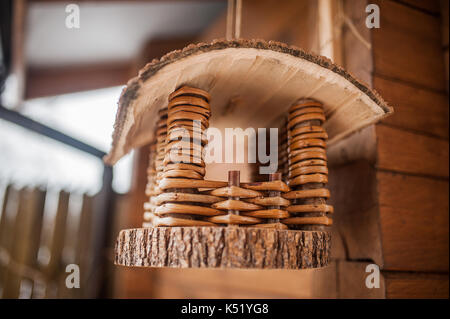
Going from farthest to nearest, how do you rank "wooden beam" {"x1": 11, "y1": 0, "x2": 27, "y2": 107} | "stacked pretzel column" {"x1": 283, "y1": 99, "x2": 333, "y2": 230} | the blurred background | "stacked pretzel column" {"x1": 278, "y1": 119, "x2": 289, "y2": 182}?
"wooden beam" {"x1": 11, "y1": 0, "x2": 27, "y2": 107}, the blurred background, "stacked pretzel column" {"x1": 278, "y1": 119, "x2": 289, "y2": 182}, "stacked pretzel column" {"x1": 283, "y1": 99, "x2": 333, "y2": 230}

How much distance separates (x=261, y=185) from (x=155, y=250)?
0.27 metres

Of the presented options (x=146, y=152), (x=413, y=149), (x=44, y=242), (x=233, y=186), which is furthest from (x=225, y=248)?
(x=146, y=152)

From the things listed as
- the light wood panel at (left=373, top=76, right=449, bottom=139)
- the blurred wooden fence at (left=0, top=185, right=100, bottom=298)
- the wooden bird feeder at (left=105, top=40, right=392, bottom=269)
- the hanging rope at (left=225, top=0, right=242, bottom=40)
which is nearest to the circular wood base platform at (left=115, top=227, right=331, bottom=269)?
→ the wooden bird feeder at (left=105, top=40, right=392, bottom=269)

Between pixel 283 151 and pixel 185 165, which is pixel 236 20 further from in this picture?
pixel 185 165

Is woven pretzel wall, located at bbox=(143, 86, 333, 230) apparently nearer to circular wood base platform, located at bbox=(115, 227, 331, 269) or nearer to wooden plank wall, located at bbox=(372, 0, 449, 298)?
circular wood base platform, located at bbox=(115, 227, 331, 269)

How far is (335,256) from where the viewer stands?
4.08ft

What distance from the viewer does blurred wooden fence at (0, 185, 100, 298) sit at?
215cm

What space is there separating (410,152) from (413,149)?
0.8 inches

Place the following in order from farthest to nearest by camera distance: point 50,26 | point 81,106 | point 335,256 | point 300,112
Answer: point 81,106, point 50,26, point 335,256, point 300,112

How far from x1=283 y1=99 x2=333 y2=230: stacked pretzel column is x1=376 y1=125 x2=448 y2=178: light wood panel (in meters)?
0.38

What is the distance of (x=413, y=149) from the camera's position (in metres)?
1.21

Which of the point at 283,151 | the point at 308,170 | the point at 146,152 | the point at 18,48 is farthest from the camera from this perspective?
the point at 146,152
